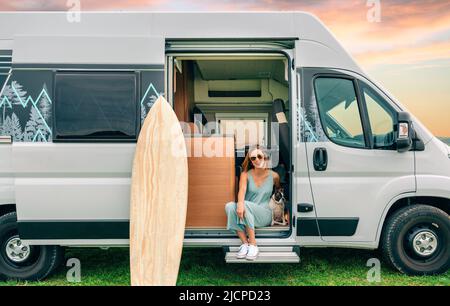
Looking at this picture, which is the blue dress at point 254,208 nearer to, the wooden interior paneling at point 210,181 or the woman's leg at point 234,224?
the woman's leg at point 234,224

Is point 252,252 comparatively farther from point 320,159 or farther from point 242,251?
point 320,159

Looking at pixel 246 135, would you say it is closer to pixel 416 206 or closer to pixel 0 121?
pixel 416 206

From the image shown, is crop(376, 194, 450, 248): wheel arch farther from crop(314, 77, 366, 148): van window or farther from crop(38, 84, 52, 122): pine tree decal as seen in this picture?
crop(38, 84, 52, 122): pine tree decal

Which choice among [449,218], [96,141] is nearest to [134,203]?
[96,141]

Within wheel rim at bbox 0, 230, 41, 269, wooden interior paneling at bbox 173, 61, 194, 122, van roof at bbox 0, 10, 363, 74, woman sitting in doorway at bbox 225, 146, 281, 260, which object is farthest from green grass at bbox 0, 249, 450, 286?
van roof at bbox 0, 10, 363, 74

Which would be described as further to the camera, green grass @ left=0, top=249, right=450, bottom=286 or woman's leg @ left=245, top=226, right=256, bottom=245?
green grass @ left=0, top=249, right=450, bottom=286

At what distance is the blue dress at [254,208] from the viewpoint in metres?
4.86

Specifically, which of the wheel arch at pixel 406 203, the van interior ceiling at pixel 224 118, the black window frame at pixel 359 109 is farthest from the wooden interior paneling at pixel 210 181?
the wheel arch at pixel 406 203

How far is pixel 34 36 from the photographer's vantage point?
15.6 feet

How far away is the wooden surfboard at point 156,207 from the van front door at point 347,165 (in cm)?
145

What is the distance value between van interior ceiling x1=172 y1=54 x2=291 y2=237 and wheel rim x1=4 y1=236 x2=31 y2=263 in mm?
1832

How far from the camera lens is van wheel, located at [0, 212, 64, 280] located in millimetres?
4996
